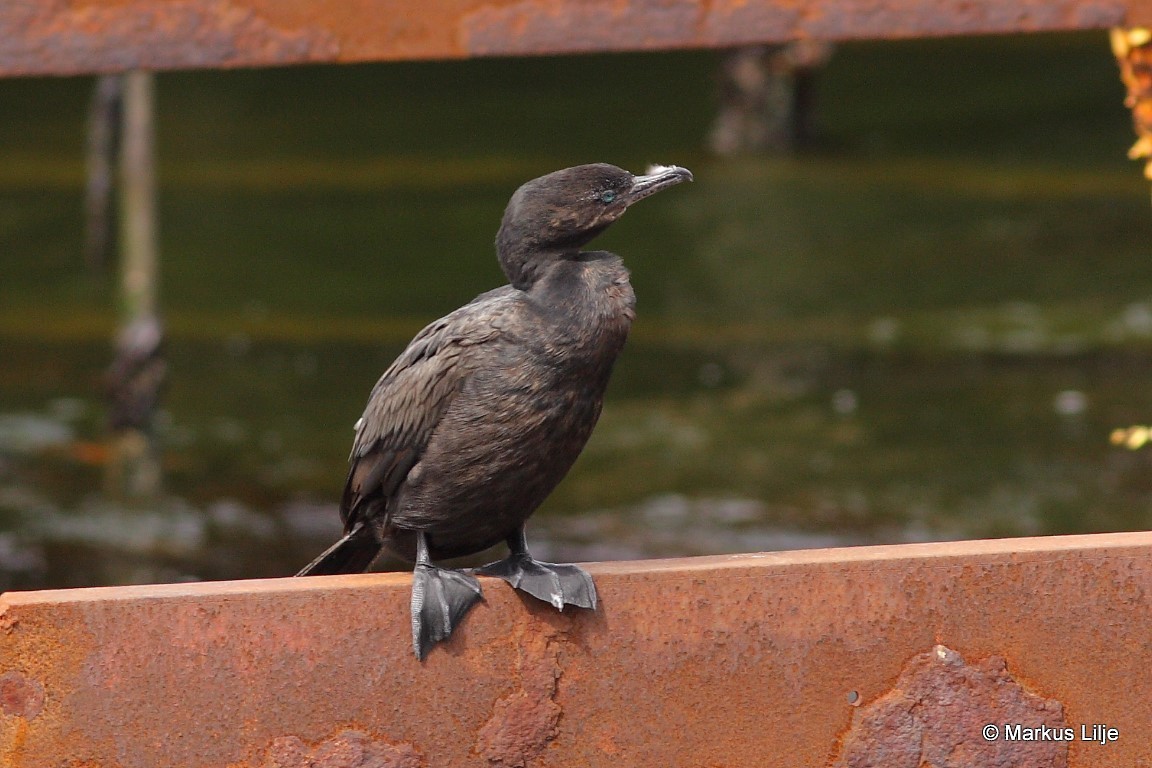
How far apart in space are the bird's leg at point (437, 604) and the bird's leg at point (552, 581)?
0.33 ft

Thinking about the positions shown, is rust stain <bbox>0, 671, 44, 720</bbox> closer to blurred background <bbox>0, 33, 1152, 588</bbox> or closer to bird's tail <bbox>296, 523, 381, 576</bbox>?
bird's tail <bbox>296, 523, 381, 576</bbox>

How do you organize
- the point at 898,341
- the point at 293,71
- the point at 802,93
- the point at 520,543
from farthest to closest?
the point at 293,71
the point at 802,93
the point at 898,341
the point at 520,543

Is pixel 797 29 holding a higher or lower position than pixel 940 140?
lower

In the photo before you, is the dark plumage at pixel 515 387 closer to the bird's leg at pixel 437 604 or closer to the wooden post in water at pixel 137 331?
the bird's leg at pixel 437 604

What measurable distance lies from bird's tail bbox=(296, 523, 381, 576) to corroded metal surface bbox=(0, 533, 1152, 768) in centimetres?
46

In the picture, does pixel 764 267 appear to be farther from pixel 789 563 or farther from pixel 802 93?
pixel 789 563

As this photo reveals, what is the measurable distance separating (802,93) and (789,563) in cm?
1449

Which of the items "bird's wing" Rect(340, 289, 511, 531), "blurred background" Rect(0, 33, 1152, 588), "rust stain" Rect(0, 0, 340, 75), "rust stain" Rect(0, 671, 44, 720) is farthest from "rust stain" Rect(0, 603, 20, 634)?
"blurred background" Rect(0, 33, 1152, 588)

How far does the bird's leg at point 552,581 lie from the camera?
3.17m

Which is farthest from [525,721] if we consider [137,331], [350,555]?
[137,331]

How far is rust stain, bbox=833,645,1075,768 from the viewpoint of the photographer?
10.6 feet

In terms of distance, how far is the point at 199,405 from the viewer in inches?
383

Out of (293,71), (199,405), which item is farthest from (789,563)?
(293,71)

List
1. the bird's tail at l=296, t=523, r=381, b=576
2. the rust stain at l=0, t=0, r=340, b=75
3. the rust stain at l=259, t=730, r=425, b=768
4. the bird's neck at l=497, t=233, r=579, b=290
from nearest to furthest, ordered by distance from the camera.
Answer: the rust stain at l=259, t=730, r=425, b=768 < the bird's neck at l=497, t=233, r=579, b=290 < the bird's tail at l=296, t=523, r=381, b=576 < the rust stain at l=0, t=0, r=340, b=75
